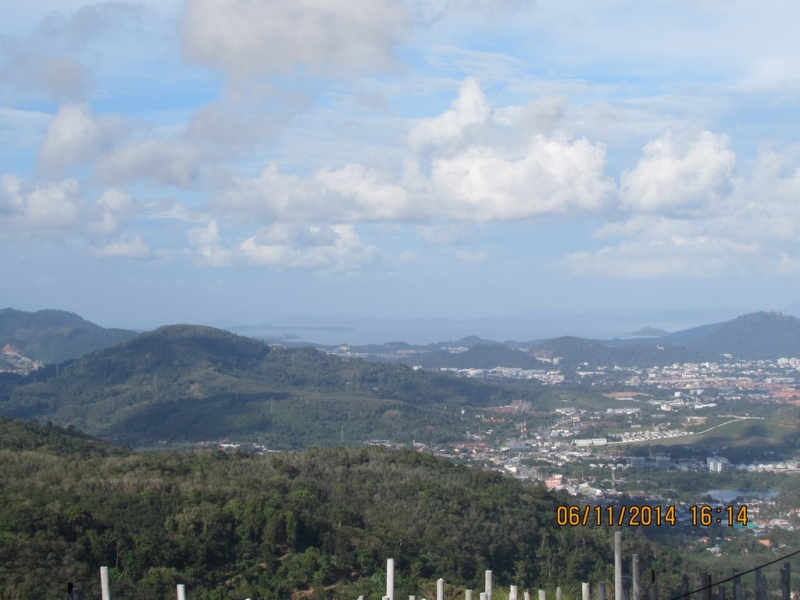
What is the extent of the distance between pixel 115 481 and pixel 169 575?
6.08 metres

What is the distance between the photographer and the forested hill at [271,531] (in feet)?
51.6

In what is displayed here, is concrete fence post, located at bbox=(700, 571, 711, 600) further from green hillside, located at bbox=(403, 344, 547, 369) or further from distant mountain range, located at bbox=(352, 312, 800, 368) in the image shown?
distant mountain range, located at bbox=(352, 312, 800, 368)

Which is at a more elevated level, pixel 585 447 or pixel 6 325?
pixel 6 325

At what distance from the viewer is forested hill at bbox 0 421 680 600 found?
1572 cm

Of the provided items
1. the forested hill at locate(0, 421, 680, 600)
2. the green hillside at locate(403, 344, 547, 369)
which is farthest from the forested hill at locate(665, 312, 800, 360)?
the forested hill at locate(0, 421, 680, 600)

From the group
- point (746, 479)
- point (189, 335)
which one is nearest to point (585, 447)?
point (746, 479)

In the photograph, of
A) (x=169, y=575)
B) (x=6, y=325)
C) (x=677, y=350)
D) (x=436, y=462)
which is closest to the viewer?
(x=169, y=575)

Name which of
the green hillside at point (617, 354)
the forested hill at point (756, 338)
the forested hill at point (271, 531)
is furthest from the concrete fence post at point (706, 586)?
the forested hill at point (756, 338)

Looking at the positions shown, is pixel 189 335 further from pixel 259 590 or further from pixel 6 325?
pixel 259 590

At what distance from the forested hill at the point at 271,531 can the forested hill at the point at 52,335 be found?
8061cm

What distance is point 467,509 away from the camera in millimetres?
23578

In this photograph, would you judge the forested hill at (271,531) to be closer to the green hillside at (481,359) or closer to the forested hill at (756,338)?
the green hillside at (481,359)

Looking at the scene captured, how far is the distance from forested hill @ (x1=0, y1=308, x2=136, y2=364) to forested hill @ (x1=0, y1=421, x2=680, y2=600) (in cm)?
8061

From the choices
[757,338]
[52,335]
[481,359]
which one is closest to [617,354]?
[481,359]
